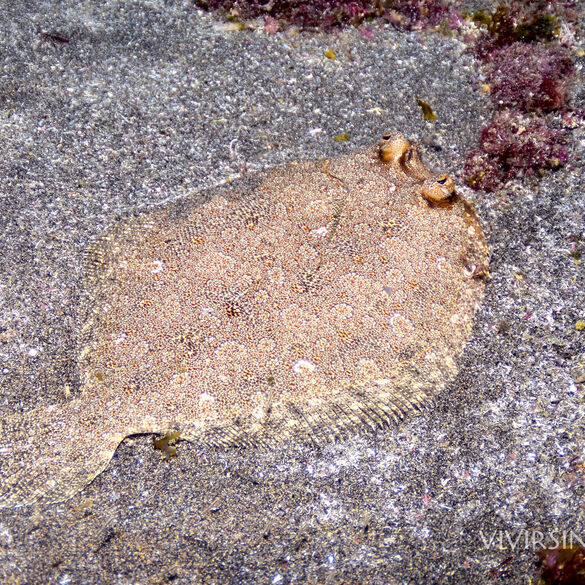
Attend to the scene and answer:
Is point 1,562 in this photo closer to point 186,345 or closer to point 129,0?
point 186,345

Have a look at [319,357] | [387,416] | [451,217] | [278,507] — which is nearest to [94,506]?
[278,507]

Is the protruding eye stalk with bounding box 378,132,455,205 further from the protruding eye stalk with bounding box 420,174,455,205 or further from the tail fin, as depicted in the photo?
the tail fin

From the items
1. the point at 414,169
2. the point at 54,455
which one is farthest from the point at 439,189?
the point at 54,455

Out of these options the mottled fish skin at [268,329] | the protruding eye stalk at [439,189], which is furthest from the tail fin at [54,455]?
the protruding eye stalk at [439,189]

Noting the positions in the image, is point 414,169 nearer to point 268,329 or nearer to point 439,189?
point 439,189

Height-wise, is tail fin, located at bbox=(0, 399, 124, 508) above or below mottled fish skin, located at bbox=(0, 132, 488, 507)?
below

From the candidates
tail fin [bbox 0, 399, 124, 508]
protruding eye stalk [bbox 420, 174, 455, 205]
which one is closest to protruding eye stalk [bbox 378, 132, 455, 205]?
protruding eye stalk [bbox 420, 174, 455, 205]

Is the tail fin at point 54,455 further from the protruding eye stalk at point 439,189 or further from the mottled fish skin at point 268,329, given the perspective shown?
the protruding eye stalk at point 439,189
